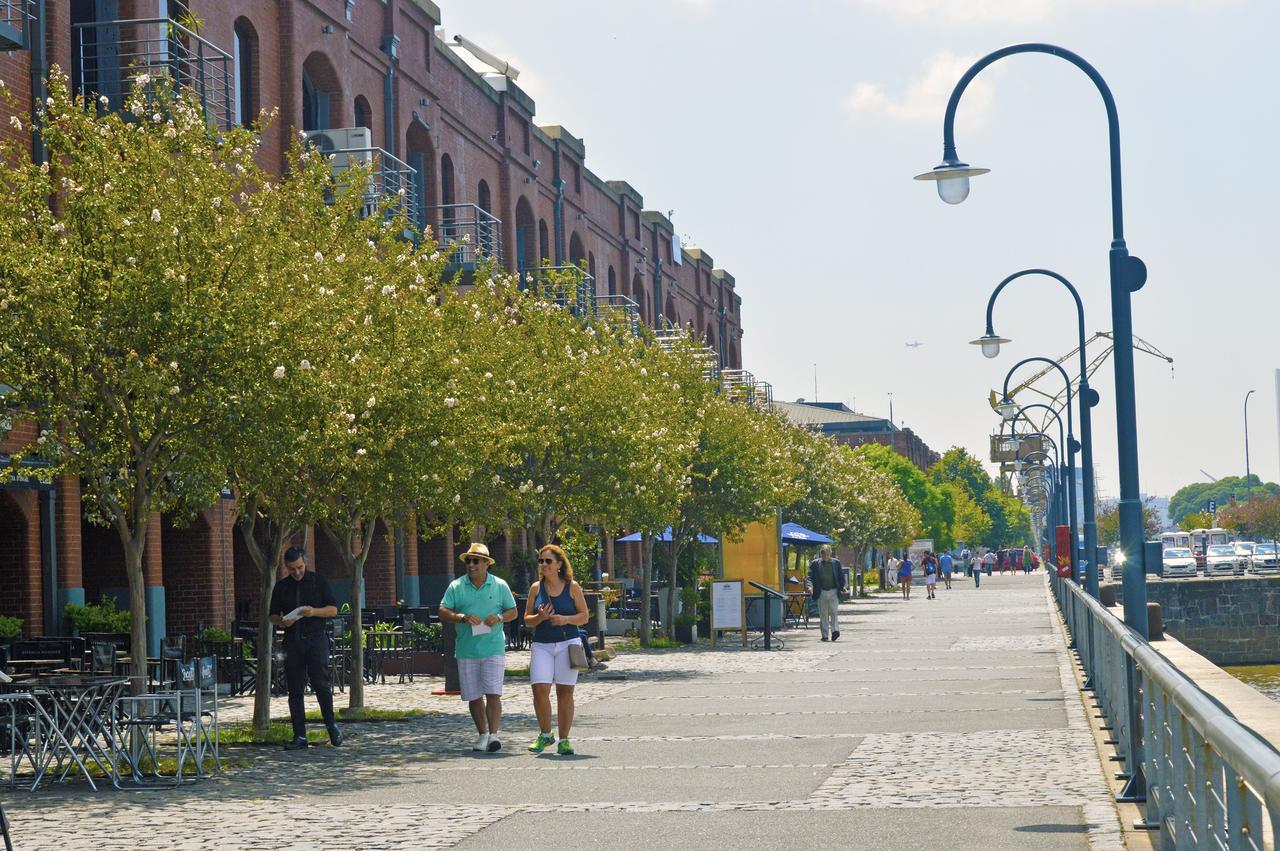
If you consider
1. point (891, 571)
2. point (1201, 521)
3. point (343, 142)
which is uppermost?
point (343, 142)

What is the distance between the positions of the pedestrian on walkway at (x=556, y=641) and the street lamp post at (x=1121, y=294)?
174 inches

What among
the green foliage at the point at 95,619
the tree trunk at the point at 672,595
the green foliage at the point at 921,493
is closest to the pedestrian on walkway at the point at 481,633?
the green foliage at the point at 95,619

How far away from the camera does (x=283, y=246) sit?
15.1 metres

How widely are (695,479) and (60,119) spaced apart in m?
19.5

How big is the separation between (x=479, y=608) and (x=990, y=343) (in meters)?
14.7

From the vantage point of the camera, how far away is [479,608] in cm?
1480

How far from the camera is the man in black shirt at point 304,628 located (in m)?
15.5

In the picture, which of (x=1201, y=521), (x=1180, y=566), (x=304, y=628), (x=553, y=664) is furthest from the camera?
(x=1201, y=521)

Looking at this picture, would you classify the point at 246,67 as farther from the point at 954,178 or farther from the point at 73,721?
the point at 73,721

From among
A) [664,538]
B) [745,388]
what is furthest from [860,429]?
[664,538]

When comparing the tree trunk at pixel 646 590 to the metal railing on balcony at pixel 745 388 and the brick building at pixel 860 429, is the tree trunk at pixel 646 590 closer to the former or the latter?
the metal railing on balcony at pixel 745 388

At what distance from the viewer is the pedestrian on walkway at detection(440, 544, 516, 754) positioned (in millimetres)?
14773

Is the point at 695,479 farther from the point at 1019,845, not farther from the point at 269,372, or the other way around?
the point at 1019,845

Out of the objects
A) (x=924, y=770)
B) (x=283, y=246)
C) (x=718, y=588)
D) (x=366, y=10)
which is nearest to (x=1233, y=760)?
(x=924, y=770)
